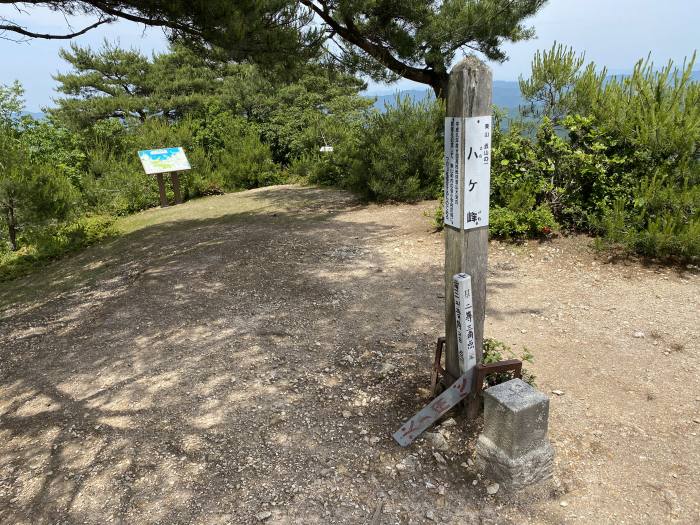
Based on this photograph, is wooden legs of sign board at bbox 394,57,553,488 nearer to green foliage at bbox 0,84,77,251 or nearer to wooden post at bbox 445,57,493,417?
wooden post at bbox 445,57,493,417

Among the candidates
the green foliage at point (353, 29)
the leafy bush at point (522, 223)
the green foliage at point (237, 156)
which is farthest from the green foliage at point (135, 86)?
the leafy bush at point (522, 223)

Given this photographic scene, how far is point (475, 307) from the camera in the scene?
89.7 inches

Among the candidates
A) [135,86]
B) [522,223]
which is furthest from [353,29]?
[135,86]

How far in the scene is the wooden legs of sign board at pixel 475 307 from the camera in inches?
77.5

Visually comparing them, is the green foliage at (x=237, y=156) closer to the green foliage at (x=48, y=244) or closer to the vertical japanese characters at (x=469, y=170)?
the green foliage at (x=48, y=244)

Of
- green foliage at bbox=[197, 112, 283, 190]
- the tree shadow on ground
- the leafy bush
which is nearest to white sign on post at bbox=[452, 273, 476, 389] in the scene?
the tree shadow on ground

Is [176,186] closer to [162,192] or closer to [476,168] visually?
[162,192]

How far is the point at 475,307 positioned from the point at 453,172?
0.67 meters

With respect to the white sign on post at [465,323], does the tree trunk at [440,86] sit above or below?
above

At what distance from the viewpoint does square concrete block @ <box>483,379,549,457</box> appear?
1952 mm

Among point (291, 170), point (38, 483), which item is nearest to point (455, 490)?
point (38, 483)

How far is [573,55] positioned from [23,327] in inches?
273

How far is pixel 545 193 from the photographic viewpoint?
17.4 feet

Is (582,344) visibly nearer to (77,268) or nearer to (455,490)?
(455,490)
